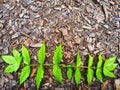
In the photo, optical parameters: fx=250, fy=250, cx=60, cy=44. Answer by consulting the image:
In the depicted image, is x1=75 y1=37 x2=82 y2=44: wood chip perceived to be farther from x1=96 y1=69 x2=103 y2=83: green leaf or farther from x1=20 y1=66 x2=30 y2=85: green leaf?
x1=20 y1=66 x2=30 y2=85: green leaf

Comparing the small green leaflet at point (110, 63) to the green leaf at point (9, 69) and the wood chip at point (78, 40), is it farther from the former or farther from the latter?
the green leaf at point (9, 69)

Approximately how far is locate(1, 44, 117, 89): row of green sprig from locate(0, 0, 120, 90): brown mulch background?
0.20 ft

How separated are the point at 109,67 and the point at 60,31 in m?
0.47

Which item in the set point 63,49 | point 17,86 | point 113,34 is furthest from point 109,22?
point 17,86

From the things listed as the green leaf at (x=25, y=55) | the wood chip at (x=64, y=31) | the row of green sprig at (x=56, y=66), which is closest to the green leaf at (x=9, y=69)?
the row of green sprig at (x=56, y=66)

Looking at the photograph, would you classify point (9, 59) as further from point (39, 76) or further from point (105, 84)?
point (105, 84)

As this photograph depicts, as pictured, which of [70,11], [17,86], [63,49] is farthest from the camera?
[70,11]

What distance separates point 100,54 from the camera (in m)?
1.88

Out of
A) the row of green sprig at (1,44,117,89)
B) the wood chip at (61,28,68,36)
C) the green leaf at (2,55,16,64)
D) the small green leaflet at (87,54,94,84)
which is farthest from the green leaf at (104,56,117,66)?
the green leaf at (2,55,16,64)

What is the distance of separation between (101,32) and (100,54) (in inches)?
9.5

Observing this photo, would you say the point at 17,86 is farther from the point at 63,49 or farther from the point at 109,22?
the point at 109,22

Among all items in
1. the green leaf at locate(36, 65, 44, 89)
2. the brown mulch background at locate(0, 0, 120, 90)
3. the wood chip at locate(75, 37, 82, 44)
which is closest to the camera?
the green leaf at locate(36, 65, 44, 89)

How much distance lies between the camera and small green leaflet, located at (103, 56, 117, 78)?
5.99 ft

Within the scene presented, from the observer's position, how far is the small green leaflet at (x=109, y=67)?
1.83m
